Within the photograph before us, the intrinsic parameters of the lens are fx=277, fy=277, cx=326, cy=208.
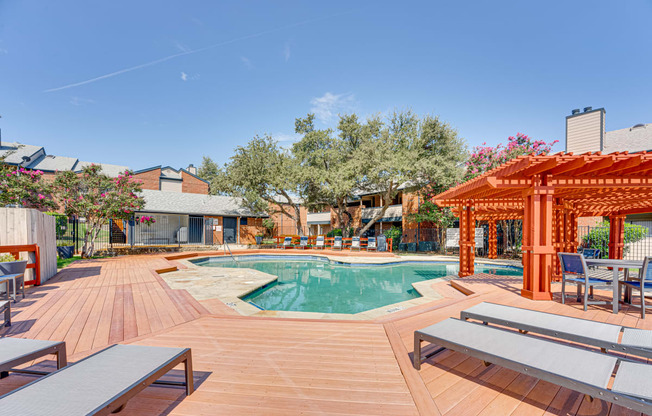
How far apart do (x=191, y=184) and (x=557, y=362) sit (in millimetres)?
32287

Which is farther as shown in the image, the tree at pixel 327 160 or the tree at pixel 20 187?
the tree at pixel 327 160

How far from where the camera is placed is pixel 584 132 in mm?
18734

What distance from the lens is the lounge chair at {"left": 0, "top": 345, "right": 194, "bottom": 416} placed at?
138cm

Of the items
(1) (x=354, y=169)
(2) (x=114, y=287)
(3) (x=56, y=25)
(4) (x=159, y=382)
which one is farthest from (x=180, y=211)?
(4) (x=159, y=382)

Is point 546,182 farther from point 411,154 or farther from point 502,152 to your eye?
point 502,152

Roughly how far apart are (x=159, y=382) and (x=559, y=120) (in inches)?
1019

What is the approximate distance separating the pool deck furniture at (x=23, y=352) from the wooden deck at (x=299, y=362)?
1.23 ft

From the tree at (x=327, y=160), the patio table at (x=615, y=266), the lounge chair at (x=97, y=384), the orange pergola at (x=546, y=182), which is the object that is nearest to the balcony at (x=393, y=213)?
the tree at (x=327, y=160)

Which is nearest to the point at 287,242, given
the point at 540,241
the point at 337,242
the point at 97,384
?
the point at 337,242

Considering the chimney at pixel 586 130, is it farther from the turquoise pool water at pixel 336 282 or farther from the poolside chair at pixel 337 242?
the poolside chair at pixel 337 242

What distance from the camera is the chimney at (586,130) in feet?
59.7

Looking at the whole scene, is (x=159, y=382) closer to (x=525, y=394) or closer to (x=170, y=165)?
(x=525, y=394)

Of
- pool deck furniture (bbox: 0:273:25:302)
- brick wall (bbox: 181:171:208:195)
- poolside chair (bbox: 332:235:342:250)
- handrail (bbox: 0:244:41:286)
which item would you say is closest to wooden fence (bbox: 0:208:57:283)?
handrail (bbox: 0:244:41:286)

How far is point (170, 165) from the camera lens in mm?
30344
